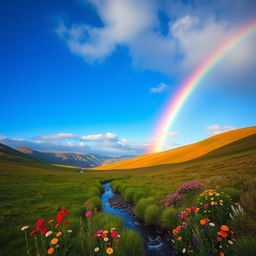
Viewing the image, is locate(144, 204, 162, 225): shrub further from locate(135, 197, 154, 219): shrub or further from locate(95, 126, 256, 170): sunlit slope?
locate(95, 126, 256, 170): sunlit slope

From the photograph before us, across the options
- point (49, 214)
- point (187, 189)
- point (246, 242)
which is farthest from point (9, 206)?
point (246, 242)

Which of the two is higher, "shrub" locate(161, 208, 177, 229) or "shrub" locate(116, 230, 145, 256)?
"shrub" locate(116, 230, 145, 256)

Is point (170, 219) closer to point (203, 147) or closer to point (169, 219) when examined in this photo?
point (169, 219)

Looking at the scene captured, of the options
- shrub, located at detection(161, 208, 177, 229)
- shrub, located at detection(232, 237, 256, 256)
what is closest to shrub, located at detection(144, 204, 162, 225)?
shrub, located at detection(161, 208, 177, 229)

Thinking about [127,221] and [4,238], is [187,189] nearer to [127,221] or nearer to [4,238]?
[127,221]

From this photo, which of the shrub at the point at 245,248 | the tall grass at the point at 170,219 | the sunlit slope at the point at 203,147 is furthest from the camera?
the sunlit slope at the point at 203,147

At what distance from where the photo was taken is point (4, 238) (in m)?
8.07

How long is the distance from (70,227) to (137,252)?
4060 mm

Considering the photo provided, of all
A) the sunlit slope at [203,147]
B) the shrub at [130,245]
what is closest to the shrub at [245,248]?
the shrub at [130,245]

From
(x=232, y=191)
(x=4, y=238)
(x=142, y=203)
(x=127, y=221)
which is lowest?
(x=127, y=221)

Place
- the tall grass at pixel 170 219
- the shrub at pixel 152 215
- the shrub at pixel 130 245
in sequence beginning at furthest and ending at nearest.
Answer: the shrub at pixel 152 215
the tall grass at pixel 170 219
the shrub at pixel 130 245

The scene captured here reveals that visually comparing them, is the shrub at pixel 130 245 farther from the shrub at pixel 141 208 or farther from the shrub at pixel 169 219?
the shrub at pixel 141 208

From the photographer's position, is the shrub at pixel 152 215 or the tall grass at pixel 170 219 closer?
the tall grass at pixel 170 219

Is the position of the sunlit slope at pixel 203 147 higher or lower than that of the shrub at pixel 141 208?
higher
